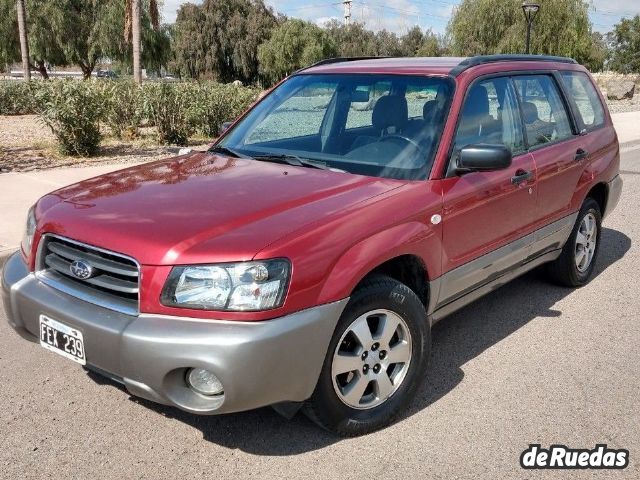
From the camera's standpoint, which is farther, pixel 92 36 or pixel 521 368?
pixel 92 36

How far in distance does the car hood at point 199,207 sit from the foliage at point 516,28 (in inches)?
1474

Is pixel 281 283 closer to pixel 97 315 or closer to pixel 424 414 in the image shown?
pixel 97 315

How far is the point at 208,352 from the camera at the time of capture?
2479 millimetres

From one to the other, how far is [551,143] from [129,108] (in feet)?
38.0

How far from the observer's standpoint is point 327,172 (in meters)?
3.47

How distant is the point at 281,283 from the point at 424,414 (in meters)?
1.25

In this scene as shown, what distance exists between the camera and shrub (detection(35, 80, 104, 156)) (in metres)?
10.9

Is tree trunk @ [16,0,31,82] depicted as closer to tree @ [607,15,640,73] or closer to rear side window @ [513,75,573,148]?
rear side window @ [513,75,573,148]

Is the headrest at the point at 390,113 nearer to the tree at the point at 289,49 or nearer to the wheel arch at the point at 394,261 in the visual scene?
the wheel arch at the point at 394,261

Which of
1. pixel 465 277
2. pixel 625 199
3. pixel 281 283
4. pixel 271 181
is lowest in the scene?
pixel 625 199

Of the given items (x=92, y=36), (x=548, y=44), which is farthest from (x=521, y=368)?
(x=548, y=44)

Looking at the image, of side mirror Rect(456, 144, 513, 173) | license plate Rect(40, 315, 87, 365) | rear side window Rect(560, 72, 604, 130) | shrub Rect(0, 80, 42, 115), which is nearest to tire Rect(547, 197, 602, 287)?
rear side window Rect(560, 72, 604, 130)

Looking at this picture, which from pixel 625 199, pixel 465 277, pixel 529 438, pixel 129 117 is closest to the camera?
pixel 529 438

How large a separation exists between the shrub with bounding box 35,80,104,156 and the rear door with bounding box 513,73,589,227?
28.5ft
